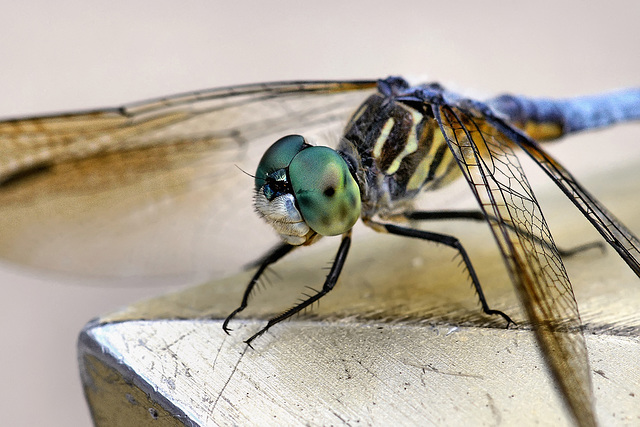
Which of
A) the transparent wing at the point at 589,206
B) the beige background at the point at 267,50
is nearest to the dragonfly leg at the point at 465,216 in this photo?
the transparent wing at the point at 589,206

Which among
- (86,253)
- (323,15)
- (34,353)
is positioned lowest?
(34,353)

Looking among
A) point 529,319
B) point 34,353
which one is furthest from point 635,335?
point 34,353

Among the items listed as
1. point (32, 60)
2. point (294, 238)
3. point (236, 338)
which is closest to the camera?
point (236, 338)

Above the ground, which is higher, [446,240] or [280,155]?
[280,155]

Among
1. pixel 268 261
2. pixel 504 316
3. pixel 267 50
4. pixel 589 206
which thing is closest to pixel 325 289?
pixel 268 261

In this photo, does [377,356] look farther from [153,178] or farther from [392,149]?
[153,178]

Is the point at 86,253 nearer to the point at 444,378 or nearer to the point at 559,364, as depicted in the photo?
the point at 444,378

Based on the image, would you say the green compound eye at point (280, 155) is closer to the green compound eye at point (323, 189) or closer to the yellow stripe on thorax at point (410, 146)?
the green compound eye at point (323, 189)
